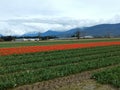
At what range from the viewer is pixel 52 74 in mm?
15703

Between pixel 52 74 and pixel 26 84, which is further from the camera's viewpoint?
pixel 52 74

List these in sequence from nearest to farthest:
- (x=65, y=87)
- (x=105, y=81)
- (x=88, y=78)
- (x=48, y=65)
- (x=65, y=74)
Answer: (x=65, y=87), (x=105, y=81), (x=88, y=78), (x=65, y=74), (x=48, y=65)

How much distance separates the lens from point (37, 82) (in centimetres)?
1401

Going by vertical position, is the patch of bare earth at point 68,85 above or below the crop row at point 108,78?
below

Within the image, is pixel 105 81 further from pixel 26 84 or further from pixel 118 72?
pixel 26 84

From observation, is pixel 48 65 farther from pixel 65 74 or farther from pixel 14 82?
pixel 14 82

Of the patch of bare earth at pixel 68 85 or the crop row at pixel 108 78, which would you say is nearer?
the patch of bare earth at pixel 68 85

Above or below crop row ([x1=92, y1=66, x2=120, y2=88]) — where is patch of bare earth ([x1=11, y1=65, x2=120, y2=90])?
below

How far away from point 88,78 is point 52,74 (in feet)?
7.00

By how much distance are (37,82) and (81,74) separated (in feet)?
12.4

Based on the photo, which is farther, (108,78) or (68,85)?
(108,78)

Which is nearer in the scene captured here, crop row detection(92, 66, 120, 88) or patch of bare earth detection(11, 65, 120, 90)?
patch of bare earth detection(11, 65, 120, 90)

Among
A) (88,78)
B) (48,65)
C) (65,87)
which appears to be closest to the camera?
(65,87)

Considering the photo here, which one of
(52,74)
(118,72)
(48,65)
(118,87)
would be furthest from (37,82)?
(48,65)
